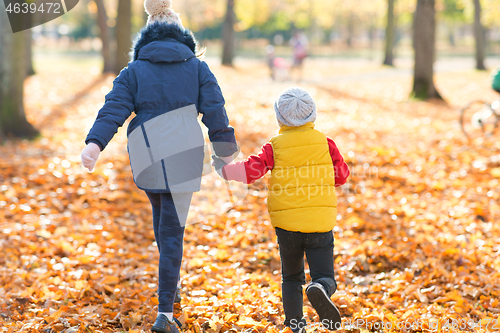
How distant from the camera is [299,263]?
9.40 ft

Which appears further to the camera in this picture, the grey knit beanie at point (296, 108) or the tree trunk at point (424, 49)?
the tree trunk at point (424, 49)

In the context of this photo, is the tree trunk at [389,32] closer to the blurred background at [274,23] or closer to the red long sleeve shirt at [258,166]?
the blurred background at [274,23]

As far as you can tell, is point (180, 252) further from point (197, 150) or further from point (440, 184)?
point (440, 184)

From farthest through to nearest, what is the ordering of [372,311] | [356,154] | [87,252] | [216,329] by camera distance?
[356,154]
[87,252]
[372,311]
[216,329]

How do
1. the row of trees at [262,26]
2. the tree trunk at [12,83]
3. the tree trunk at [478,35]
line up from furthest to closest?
the tree trunk at [478,35]
the row of trees at [262,26]
the tree trunk at [12,83]

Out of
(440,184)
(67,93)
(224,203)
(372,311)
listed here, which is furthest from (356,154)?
(67,93)

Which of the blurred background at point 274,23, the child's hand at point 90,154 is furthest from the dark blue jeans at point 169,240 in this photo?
the blurred background at point 274,23

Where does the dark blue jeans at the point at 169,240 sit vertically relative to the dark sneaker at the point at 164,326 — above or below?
above

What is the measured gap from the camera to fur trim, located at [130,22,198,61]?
2.82 m

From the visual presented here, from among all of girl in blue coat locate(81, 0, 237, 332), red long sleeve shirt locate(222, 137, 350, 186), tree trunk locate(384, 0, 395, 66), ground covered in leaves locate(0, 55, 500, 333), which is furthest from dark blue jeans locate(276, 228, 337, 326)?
tree trunk locate(384, 0, 395, 66)

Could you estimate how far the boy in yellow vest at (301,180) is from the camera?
269 centimetres

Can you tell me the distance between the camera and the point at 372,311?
3.28m

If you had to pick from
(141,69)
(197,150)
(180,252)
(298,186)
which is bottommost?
(180,252)

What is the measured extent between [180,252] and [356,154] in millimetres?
5003
